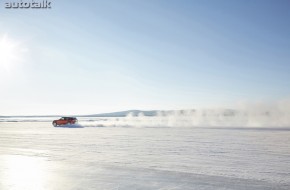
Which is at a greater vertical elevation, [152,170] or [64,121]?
[64,121]

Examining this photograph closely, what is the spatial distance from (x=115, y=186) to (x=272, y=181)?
4200 mm

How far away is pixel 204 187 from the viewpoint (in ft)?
22.4

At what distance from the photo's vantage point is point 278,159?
414 inches

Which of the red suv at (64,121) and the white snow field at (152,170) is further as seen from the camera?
the red suv at (64,121)

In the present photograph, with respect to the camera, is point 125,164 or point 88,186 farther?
point 125,164

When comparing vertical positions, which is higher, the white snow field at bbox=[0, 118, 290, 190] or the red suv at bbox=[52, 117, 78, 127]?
the red suv at bbox=[52, 117, 78, 127]

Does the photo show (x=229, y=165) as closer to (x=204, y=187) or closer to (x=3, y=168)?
(x=204, y=187)

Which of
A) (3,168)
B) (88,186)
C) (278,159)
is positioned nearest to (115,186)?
(88,186)

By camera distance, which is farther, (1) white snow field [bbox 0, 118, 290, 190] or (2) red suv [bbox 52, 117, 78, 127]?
(2) red suv [bbox 52, 117, 78, 127]

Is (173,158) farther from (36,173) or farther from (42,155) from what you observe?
(42,155)

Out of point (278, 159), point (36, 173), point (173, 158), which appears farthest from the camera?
point (173, 158)

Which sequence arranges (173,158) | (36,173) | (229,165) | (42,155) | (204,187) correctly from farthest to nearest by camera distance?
(42,155), (173,158), (229,165), (36,173), (204,187)

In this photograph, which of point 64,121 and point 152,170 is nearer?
point 152,170

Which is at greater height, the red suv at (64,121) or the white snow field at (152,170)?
the red suv at (64,121)
